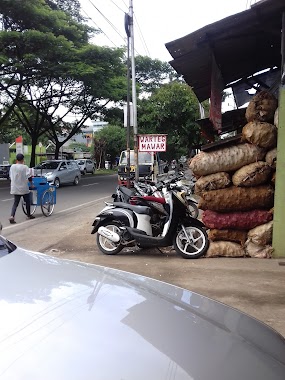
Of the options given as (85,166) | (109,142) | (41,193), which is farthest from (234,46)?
(109,142)

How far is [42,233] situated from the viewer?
8.56m

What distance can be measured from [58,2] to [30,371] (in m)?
25.8

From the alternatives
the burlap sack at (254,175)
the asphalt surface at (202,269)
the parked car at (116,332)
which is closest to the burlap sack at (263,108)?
the burlap sack at (254,175)

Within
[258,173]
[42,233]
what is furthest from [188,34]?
[42,233]

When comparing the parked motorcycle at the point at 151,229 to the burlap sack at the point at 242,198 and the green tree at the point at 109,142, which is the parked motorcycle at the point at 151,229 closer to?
the burlap sack at the point at 242,198

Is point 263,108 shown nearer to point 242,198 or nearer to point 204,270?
point 242,198

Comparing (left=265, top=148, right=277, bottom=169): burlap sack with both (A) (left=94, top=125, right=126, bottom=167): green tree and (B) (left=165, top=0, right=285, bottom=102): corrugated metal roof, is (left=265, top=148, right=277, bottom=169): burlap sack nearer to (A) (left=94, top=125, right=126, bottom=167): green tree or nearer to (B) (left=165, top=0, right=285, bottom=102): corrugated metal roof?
(B) (left=165, top=0, right=285, bottom=102): corrugated metal roof

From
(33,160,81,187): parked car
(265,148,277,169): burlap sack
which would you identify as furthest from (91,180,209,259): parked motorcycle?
(33,160,81,187): parked car

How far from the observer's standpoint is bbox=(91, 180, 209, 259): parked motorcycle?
6.02 m

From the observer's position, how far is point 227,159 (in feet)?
19.1

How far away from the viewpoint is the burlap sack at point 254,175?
5.63m

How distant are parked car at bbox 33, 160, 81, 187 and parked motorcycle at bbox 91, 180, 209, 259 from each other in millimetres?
15747

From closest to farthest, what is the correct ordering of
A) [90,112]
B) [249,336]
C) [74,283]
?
[249,336], [74,283], [90,112]

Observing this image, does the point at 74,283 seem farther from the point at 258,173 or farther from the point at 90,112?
the point at 90,112
